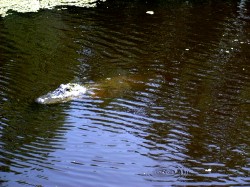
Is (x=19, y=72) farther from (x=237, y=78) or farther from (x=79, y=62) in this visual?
(x=237, y=78)

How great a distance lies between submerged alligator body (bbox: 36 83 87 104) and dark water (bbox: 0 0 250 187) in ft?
0.99

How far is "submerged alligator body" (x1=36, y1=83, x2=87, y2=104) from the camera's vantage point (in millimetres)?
11602

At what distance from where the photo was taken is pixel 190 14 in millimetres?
22531

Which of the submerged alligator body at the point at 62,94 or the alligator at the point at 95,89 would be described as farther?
the alligator at the point at 95,89

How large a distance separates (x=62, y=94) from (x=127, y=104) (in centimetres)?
204

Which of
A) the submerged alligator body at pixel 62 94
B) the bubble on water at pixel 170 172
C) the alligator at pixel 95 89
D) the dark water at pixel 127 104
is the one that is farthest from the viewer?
the alligator at pixel 95 89

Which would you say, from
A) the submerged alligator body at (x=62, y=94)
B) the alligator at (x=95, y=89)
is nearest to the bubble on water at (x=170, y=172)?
the alligator at (x=95, y=89)

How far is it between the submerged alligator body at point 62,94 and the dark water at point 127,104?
11.9 inches

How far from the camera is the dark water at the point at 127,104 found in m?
8.27

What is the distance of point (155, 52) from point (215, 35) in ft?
→ 12.8

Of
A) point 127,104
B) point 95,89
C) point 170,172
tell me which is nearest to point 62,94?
point 95,89

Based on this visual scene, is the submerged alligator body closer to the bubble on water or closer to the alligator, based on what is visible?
the alligator

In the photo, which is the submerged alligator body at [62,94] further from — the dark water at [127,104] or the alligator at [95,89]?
the dark water at [127,104]

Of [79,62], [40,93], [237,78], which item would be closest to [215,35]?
[237,78]
